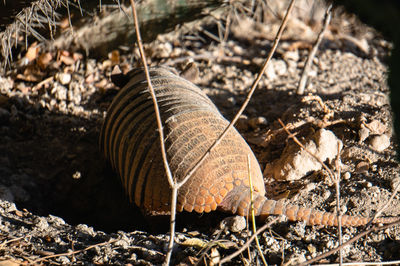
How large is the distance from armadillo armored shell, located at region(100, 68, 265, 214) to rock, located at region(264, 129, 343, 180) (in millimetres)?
364

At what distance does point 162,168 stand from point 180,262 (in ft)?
2.11

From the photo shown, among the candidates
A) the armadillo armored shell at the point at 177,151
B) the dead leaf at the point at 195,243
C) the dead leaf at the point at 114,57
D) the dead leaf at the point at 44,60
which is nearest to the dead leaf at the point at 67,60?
the dead leaf at the point at 44,60

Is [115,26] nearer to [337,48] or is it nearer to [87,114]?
[87,114]

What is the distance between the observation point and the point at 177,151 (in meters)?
2.61

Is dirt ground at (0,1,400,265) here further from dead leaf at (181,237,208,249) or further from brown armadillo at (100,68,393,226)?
brown armadillo at (100,68,393,226)

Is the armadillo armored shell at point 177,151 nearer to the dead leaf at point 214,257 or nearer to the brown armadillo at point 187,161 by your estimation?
the brown armadillo at point 187,161

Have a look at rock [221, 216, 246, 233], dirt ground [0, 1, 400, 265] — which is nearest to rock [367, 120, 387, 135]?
dirt ground [0, 1, 400, 265]

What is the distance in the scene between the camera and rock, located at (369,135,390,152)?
3102 mm

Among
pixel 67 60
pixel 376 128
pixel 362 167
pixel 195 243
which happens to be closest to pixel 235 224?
pixel 195 243

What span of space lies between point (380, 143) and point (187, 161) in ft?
4.76

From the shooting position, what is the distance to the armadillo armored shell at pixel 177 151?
251 cm

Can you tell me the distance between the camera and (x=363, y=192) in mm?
2723

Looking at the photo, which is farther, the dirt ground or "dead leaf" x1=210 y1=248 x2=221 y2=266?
the dirt ground

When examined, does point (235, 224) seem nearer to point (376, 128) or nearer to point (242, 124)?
point (376, 128)
